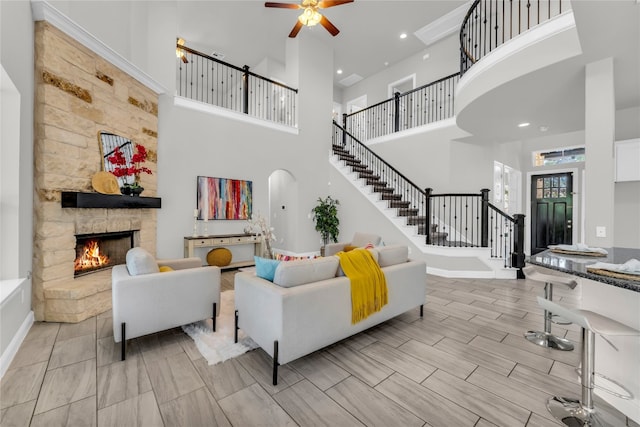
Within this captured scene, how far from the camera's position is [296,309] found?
2.01m

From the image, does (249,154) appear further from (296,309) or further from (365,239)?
(296,309)

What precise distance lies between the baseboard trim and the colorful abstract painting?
2.80 meters

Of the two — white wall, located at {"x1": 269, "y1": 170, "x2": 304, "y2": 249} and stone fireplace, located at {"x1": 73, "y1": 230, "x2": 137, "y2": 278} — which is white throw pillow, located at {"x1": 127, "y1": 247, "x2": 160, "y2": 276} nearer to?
stone fireplace, located at {"x1": 73, "y1": 230, "x2": 137, "y2": 278}

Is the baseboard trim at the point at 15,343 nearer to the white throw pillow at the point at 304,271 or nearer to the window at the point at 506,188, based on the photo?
the white throw pillow at the point at 304,271

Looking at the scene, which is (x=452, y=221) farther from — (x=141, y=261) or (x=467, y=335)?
(x=141, y=261)

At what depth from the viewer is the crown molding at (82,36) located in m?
2.79

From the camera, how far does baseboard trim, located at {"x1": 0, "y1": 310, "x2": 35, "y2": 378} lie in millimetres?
2057

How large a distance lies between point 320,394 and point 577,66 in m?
4.23

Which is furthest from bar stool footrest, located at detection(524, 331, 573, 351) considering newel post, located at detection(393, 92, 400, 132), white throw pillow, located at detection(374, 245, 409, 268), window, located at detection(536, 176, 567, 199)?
newel post, located at detection(393, 92, 400, 132)

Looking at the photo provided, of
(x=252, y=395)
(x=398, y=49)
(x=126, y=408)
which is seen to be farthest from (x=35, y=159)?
(x=398, y=49)

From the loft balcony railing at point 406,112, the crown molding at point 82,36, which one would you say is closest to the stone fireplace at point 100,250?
the crown molding at point 82,36

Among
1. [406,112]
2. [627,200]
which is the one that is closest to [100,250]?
[406,112]

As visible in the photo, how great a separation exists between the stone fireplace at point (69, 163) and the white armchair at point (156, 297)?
1.04 meters

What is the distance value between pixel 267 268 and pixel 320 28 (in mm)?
6868
